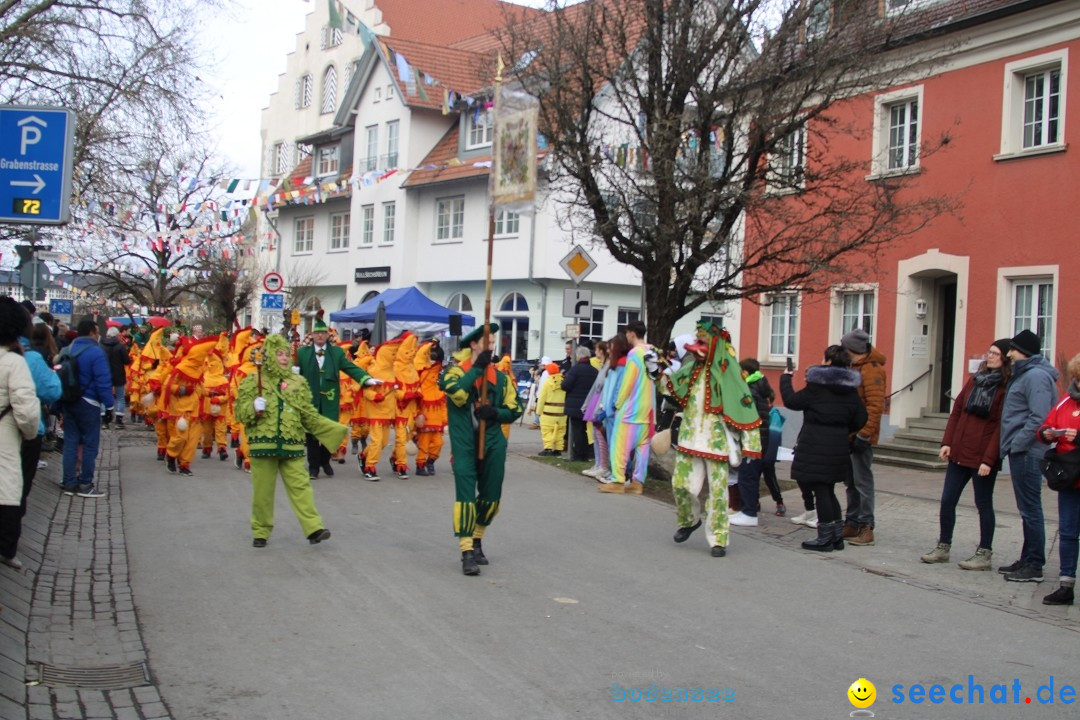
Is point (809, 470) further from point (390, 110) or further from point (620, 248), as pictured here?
point (390, 110)

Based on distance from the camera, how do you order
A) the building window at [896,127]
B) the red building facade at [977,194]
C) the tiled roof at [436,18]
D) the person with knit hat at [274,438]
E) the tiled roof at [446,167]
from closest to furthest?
the person with knit hat at [274,438]
the red building facade at [977,194]
the building window at [896,127]
the tiled roof at [446,167]
the tiled roof at [436,18]

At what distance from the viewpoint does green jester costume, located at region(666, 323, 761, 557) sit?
30.5 feet

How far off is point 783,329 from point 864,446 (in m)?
11.5

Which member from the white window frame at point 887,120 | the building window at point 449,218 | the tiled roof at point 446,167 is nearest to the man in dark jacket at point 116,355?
the white window frame at point 887,120

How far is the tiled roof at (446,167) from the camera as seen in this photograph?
36344mm

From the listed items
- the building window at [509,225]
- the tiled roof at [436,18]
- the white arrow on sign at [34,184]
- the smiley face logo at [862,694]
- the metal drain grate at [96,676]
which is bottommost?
the metal drain grate at [96,676]

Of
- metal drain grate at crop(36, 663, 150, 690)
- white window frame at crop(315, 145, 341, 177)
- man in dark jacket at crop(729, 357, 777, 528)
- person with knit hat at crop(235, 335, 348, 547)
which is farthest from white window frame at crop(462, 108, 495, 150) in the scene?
metal drain grate at crop(36, 663, 150, 690)

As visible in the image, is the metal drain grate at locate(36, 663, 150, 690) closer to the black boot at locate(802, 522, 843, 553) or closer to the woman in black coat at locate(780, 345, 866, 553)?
the woman in black coat at locate(780, 345, 866, 553)

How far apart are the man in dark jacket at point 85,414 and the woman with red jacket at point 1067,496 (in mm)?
8896

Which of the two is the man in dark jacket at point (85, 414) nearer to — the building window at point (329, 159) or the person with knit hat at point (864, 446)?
the person with knit hat at point (864, 446)

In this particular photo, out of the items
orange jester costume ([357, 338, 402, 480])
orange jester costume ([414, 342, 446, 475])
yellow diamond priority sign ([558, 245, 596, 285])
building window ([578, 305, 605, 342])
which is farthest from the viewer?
building window ([578, 305, 605, 342])

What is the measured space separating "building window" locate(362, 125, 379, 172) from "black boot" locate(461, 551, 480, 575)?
34.6 meters

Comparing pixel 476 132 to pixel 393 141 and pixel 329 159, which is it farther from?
pixel 329 159

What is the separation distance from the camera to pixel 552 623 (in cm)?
679
